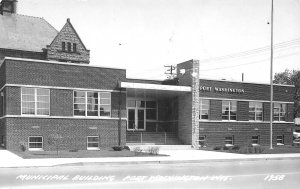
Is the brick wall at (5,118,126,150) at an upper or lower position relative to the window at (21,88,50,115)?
lower

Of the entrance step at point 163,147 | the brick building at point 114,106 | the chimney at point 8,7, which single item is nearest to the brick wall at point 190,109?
the brick building at point 114,106

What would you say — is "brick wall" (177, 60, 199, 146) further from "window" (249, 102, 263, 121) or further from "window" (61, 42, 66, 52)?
"window" (61, 42, 66, 52)

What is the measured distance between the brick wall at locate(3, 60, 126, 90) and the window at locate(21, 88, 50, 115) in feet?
1.90

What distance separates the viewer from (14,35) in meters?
46.8

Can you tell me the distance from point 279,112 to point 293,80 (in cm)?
3235

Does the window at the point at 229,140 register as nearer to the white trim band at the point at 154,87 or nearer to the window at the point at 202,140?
the window at the point at 202,140

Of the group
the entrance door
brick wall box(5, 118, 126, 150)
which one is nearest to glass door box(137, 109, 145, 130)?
the entrance door

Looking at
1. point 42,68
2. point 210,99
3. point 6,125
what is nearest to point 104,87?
point 42,68

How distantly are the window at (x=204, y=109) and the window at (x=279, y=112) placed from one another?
843cm

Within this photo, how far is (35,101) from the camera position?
2700 cm

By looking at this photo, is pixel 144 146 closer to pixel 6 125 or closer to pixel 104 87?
pixel 104 87

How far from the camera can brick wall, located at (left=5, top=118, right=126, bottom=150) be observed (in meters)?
26.1

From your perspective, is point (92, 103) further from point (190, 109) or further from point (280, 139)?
point (280, 139)

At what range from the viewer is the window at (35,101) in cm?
2669
